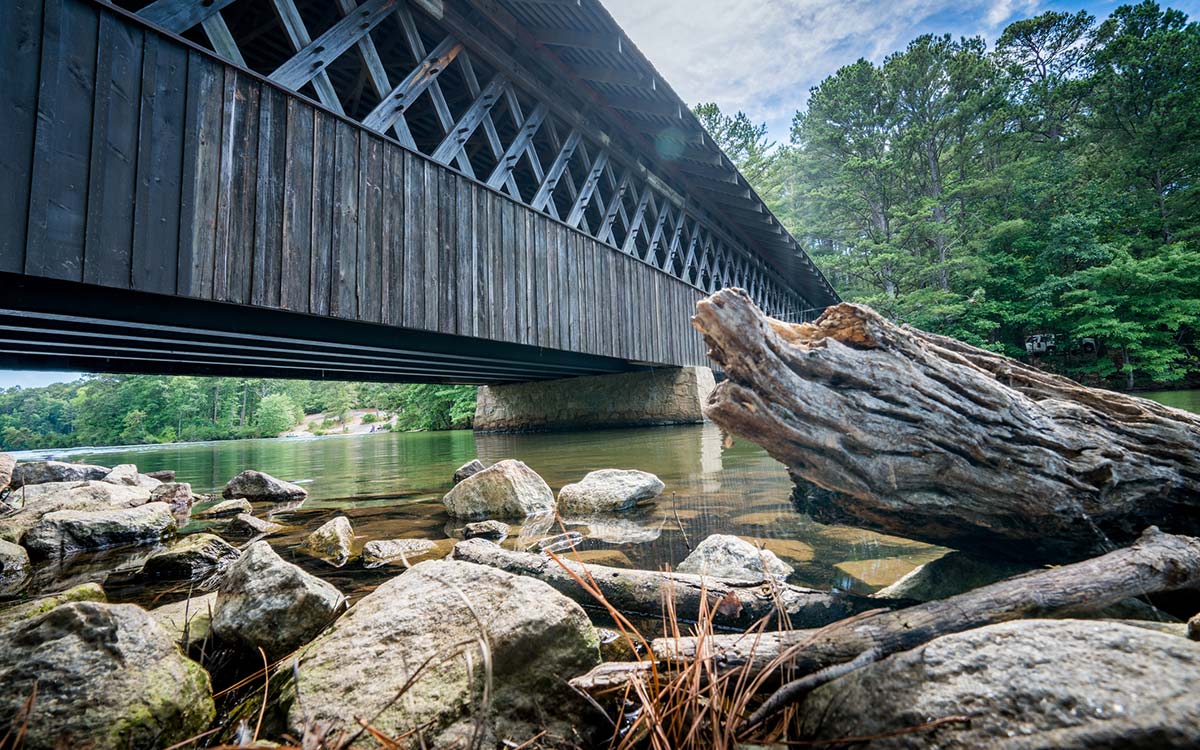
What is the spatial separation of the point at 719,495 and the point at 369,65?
19.2ft

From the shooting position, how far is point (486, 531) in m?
3.29

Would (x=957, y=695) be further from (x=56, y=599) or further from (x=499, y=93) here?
(x=499, y=93)

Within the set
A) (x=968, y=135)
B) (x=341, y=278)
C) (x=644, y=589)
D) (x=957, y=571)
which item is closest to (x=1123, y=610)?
(x=957, y=571)

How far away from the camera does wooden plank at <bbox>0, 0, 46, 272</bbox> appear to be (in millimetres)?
2777

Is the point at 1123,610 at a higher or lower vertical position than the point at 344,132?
lower

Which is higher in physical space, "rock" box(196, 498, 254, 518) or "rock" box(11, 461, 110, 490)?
"rock" box(11, 461, 110, 490)

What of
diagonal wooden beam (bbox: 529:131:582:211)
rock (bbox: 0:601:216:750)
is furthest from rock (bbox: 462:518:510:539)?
diagonal wooden beam (bbox: 529:131:582:211)

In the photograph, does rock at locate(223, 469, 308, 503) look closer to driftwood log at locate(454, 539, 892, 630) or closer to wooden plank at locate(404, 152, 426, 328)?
wooden plank at locate(404, 152, 426, 328)

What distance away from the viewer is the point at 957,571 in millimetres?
1977

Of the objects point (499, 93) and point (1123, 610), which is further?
point (499, 93)

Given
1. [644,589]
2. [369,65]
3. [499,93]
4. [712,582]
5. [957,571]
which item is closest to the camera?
[712,582]

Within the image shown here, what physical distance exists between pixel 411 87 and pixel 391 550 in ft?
17.2

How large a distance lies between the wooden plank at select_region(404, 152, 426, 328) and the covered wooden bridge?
23 millimetres

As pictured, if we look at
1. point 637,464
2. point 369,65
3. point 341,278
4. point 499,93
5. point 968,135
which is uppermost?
point 968,135
